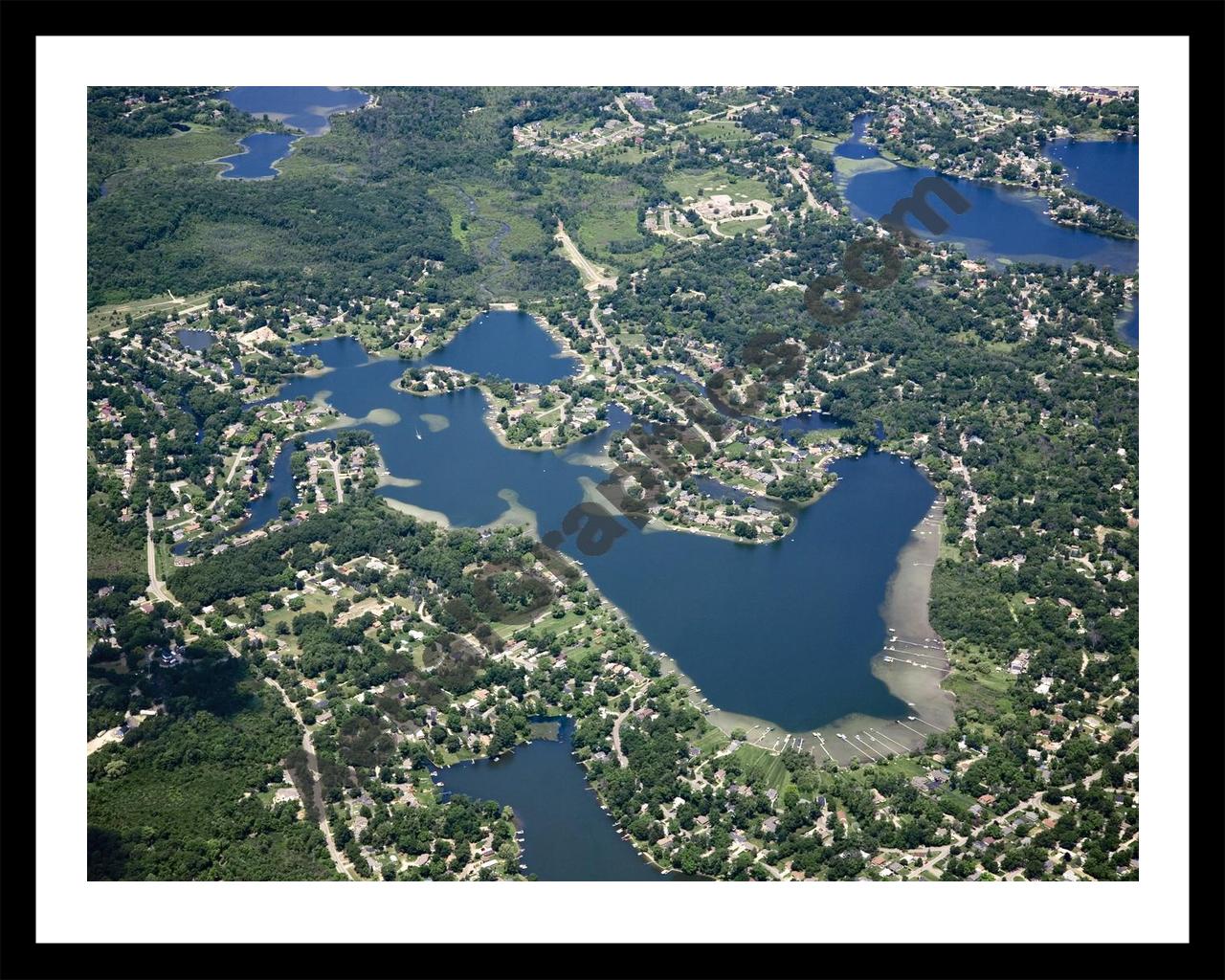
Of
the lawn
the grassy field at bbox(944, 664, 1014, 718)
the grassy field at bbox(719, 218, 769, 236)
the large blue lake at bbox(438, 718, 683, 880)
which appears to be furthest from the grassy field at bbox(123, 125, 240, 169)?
→ the grassy field at bbox(944, 664, 1014, 718)

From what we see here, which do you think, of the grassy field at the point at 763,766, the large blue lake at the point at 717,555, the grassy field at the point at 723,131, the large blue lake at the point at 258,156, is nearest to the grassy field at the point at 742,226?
the grassy field at the point at 723,131

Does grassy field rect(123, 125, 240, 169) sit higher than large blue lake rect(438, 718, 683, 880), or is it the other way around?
grassy field rect(123, 125, 240, 169)

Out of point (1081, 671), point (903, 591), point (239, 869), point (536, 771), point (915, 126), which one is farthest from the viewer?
point (915, 126)

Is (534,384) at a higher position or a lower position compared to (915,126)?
lower

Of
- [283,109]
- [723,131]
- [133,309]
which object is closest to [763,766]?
[133,309]

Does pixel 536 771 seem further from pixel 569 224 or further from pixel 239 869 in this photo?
pixel 569 224

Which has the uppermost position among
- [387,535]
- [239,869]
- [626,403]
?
[626,403]

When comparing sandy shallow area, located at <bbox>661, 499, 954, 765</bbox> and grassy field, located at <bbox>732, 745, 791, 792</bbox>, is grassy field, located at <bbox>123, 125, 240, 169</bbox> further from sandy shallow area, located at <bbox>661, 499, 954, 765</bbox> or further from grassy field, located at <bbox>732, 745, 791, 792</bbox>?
grassy field, located at <bbox>732, 745, 791, 792</bbox>

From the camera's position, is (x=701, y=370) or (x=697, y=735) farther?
(x=701, y=370)

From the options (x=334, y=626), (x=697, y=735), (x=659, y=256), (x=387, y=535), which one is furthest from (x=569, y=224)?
(x=697, y=735)
